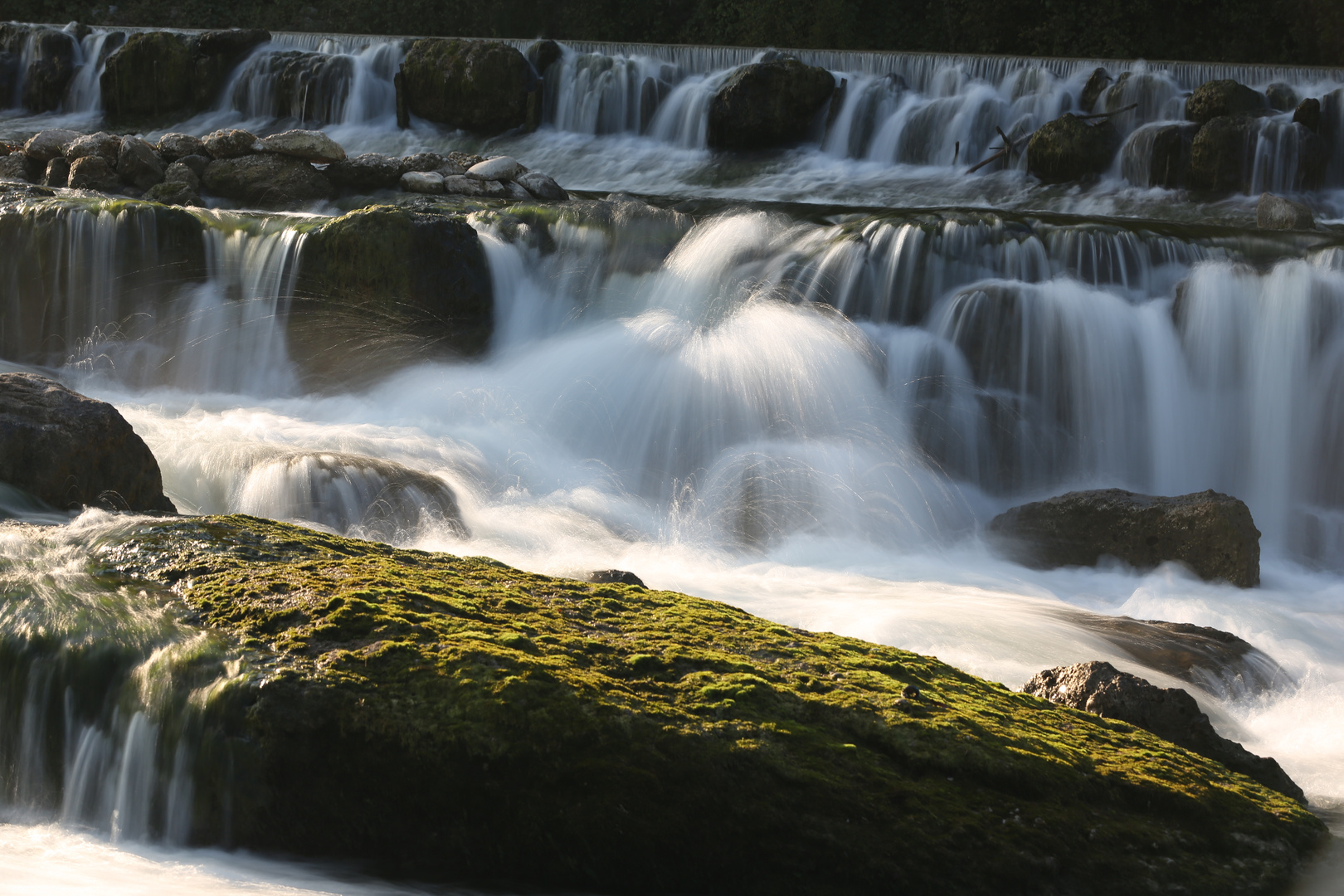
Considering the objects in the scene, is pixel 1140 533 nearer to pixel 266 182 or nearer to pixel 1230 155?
pixel 1230 155

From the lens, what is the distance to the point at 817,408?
28.6ft

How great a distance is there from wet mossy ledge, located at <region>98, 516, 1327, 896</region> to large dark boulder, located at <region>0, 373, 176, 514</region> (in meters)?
2.33

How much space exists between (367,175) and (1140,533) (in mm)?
9952

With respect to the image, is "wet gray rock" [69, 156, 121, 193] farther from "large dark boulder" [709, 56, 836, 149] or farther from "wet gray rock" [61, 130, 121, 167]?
"large dark boulder" [709, 56, 836, 149]

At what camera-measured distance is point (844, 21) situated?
24969 mm

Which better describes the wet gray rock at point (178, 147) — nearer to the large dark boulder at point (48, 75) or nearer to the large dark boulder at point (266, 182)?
the large dark boulder at point (266, 182)

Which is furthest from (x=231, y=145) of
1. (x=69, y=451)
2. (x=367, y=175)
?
(x=69, y=451)

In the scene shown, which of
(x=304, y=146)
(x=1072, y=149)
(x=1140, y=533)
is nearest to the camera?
(x=1140, y=533)

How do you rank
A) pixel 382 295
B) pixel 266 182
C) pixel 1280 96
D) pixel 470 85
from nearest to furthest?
pixel 382 295 < pixel 266 182 < pixel 1280 96 < pixel 470 85

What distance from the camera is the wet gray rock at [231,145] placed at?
44.6ft

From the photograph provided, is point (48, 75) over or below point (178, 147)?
over

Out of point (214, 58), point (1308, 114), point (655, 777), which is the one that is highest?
point (214, 58)

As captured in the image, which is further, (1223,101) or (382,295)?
(1223,101)

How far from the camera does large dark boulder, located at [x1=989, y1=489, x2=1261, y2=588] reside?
22.9 feet
